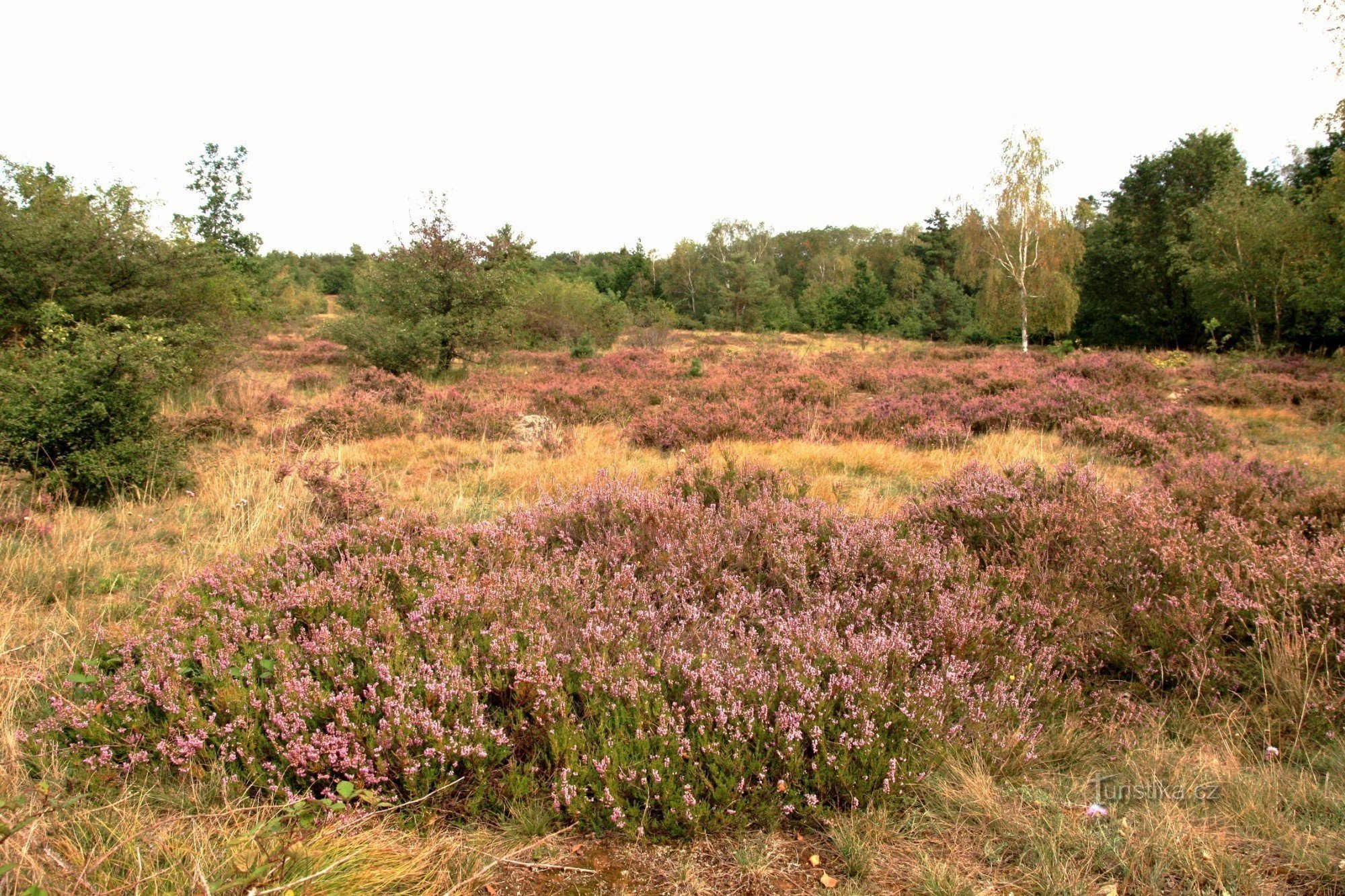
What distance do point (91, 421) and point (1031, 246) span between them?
1316 inches

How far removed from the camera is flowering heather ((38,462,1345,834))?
2252 mm

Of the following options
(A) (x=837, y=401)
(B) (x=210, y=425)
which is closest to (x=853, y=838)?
(B) (x=210, y=425)

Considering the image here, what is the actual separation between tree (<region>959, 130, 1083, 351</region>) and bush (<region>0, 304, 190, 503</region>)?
29.8m

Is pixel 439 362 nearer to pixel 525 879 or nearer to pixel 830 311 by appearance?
pixel 525 879

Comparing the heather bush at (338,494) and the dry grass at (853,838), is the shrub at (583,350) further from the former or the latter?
the dry grass at (853,838)

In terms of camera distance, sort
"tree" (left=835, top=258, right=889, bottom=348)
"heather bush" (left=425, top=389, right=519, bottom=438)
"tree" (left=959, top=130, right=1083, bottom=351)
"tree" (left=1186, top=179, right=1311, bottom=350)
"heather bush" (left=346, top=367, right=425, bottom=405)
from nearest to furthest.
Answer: "heather bush" (left=425, top=389, right=519, bottom=438) < "heather bush" (left=346, top=367, right=425, bottom=405) < "tree" (left=1186, top=179, right=1311, bottom=350) < "tree" (left=959, top=130, right=1083, bottom=351) < "tree" (left=835, top=258, right=889, bottom=348)

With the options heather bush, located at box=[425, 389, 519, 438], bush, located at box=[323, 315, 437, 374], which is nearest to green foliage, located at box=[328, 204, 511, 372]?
bush, located at box=[323, 315, 437, 374]

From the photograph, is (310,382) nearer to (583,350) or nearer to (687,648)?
(583,350)

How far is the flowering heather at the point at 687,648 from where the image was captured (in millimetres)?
2252

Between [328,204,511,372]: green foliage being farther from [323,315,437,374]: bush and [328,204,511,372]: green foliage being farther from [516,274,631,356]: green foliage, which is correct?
[516,274,631,356]: green foliage

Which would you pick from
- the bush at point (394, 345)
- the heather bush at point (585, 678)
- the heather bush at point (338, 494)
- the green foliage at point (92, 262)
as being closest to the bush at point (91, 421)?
the heather bush at point (338, 494)

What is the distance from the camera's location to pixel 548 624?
3014mm

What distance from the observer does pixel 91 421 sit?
20.1 ft

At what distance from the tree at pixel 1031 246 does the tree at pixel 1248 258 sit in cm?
557
